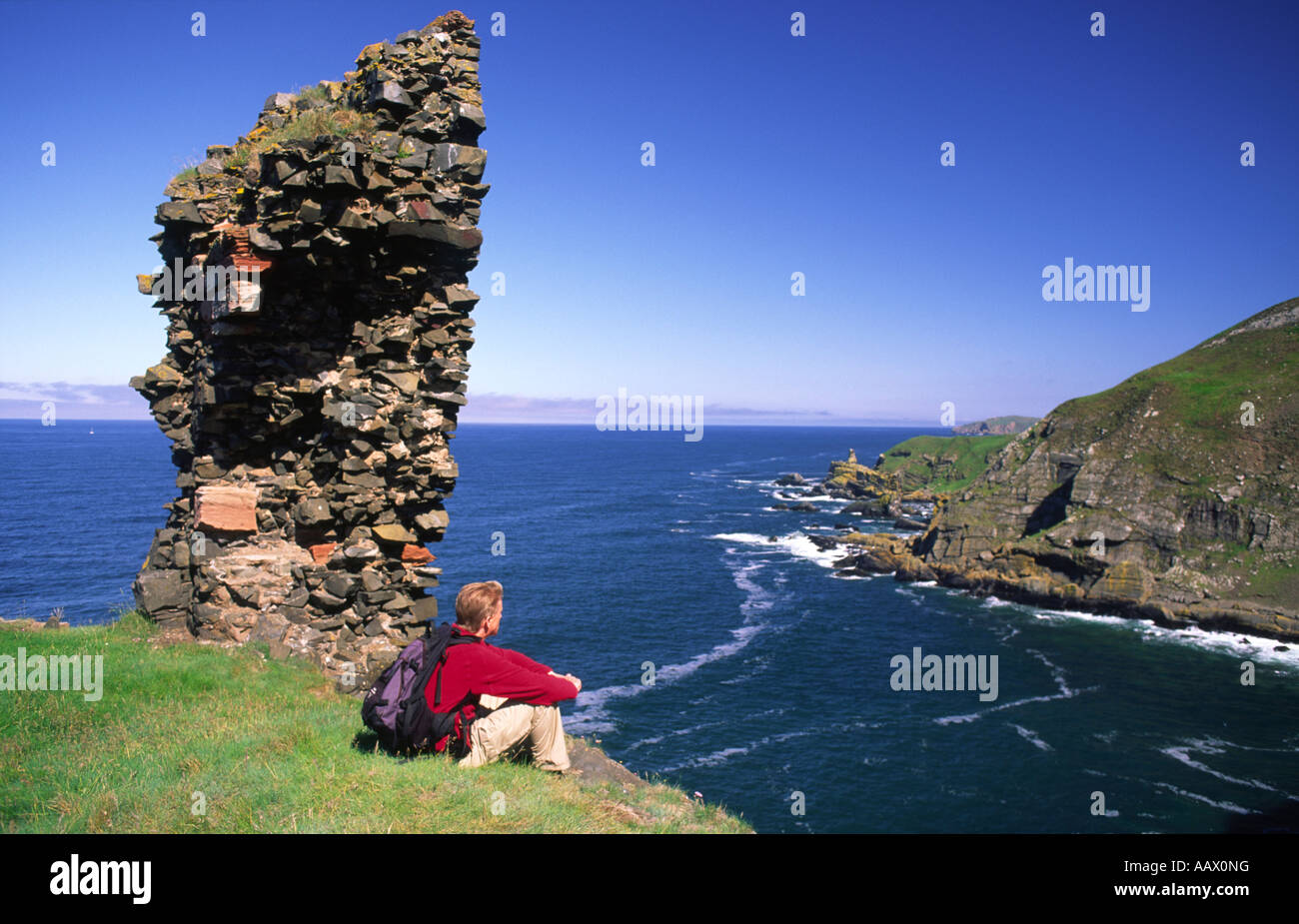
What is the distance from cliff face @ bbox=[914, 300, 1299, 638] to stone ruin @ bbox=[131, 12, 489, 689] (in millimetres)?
67814

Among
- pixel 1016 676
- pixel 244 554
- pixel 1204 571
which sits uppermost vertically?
pixel 244 554

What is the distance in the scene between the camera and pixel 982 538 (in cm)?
7494

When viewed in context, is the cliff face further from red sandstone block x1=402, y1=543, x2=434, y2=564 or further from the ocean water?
red sandstone block x1=402, y1=543, x2=434, y2=564

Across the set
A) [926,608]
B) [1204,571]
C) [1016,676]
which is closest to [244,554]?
[1016,676]

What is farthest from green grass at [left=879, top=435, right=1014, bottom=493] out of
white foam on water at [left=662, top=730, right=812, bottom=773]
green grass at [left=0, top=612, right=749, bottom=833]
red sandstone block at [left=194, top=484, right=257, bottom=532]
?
green grass at [left=0, top=612, right=749, bottom=833]

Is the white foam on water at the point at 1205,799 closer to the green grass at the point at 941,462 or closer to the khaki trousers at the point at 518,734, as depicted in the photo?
the khaki trousers at the point at 518,734

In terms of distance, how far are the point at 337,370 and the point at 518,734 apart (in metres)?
7.52

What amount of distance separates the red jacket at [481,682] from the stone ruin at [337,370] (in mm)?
4649

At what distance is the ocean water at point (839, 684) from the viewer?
3188cm
